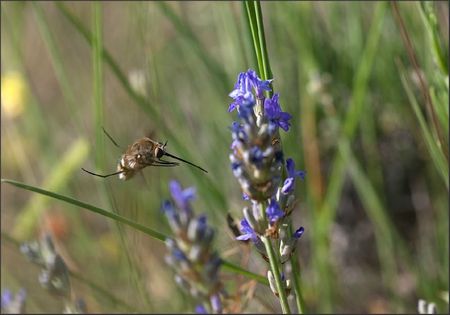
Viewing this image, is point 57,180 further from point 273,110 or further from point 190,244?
point 190,244

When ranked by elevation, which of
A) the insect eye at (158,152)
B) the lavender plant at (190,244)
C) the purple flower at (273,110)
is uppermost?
the insect eye at (158,152)

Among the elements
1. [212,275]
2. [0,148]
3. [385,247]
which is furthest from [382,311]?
[0,148]

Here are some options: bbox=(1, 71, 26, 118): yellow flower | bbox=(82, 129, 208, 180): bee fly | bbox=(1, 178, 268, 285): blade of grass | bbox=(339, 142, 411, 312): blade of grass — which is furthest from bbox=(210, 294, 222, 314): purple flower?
bbox=(1, 71, 26, 118): yellow flower

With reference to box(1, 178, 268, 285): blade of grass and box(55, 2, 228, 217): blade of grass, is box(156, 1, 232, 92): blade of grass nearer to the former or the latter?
box(55, 2, 228, 217): blade of grass

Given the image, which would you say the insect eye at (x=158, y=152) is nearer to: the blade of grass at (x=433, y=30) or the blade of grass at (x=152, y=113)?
the blade of grass at (x=152, y=113)

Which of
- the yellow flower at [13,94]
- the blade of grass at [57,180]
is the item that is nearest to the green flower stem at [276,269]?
the blade of grass at [57,180]
